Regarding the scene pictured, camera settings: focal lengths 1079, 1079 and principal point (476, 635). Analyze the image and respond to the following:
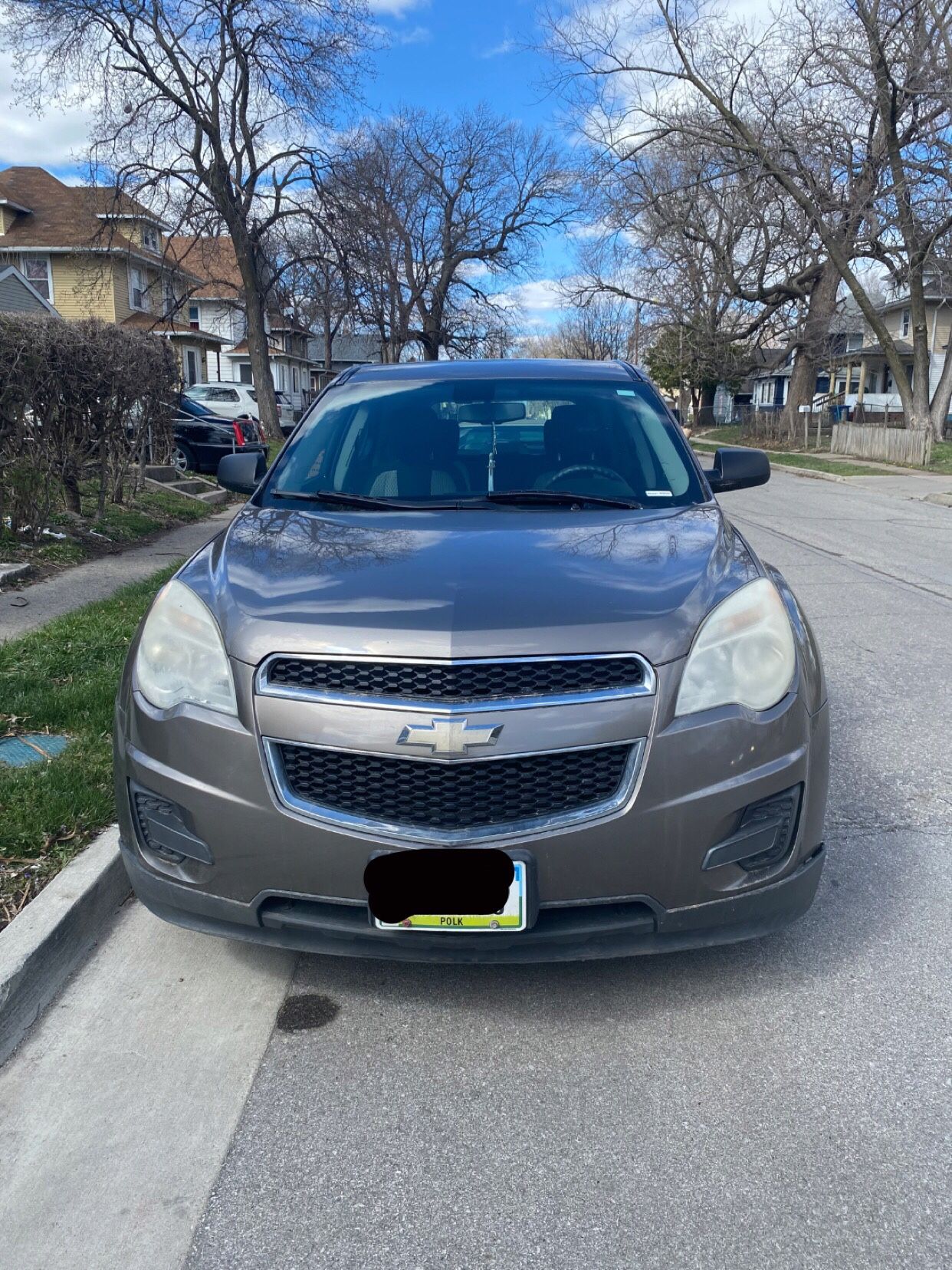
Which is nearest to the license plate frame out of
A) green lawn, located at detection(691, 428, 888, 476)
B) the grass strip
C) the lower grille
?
the lower grille

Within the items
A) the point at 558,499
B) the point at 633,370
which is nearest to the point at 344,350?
the point at 633,370

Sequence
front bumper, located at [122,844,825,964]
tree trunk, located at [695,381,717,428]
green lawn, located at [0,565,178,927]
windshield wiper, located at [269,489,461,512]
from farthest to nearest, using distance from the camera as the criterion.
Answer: tree trunk, located at [695,381,717,428] < windshield wiper, located at [269,489,461,512] < green lawn, located at [0,565,178,927] < front bumper, located at [122,844,825,964]

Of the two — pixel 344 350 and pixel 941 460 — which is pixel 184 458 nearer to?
pixel 941 460

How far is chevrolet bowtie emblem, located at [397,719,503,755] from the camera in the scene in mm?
2520

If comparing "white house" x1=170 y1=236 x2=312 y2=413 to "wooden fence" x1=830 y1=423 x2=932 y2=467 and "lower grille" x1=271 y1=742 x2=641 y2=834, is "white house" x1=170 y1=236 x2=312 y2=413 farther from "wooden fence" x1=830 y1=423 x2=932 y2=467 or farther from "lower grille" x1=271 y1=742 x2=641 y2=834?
"lower grille" x1=271 y1=742 x2=641 y2=834

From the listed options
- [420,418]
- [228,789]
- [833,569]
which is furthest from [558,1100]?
[833,569]

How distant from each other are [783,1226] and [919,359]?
97.7ft

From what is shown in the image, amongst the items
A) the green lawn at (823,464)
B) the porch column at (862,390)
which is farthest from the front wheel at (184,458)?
the porch column at (862,390)

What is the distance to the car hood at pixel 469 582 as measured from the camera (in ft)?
8.67

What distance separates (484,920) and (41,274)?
134ft

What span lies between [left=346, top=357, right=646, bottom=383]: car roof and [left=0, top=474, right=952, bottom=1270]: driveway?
233 cm

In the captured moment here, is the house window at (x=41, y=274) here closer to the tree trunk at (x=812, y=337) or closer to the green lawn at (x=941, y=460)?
the tree trunk at (x=812, y=337)

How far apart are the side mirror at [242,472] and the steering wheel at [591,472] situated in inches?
49.3

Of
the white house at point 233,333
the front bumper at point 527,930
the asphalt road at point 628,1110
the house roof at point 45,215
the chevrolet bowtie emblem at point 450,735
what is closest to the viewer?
the asphalt road at point 628,1110
